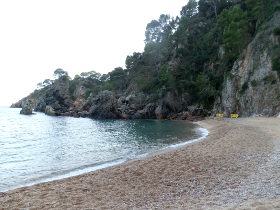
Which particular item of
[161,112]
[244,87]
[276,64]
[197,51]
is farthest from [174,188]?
[197,51]

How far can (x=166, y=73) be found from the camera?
83.4 metres

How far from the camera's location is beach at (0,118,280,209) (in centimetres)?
836

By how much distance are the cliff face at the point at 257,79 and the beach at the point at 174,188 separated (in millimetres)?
34056

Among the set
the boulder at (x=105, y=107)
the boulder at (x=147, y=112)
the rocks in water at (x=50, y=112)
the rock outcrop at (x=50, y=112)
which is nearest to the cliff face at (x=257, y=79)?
the boulder at (x=147, y=112)

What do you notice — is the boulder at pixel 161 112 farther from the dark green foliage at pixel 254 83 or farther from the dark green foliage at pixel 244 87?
the dark green foliage at pixel 254 83

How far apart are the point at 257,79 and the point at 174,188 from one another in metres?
45.5

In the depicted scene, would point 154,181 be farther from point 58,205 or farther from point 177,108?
point 177,108

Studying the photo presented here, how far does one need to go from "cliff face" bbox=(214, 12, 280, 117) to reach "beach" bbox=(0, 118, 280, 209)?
34.1m

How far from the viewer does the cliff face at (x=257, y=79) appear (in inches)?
1805

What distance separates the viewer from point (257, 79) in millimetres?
50000

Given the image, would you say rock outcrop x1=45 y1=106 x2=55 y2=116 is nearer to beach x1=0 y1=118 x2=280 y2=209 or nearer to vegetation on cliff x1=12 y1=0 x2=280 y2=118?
vegetation on cliff x1=12 y1=0 x2=280 y2=118

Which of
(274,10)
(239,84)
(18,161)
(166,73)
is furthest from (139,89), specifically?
(18,161)

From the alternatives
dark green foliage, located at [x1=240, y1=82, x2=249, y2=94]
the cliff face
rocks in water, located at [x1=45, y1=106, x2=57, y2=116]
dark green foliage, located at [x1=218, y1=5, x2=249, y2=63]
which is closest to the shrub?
the cliff face

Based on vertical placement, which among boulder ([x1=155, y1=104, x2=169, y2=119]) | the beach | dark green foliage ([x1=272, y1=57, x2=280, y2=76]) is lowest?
the beach
